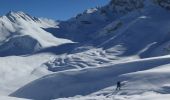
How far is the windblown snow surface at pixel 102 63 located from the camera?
49656mm

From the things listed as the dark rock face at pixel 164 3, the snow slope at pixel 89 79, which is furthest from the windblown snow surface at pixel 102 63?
the dark rock face at pixel 164 3

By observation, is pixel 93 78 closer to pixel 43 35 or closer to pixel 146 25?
pixel 146 25

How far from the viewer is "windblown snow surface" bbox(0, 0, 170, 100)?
163 ft

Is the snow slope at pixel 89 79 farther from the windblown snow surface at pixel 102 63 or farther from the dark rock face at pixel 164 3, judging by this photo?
the dark rock face at pixel 164 3

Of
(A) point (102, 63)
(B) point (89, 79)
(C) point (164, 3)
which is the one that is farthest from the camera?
(C) point (164, 3)

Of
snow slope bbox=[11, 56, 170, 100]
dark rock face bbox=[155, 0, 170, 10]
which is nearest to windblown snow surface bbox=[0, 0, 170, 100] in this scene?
snow slope bbox=[11, 56, 170, 100]

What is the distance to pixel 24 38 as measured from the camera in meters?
170

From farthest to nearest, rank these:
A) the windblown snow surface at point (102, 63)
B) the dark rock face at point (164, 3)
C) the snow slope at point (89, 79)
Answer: the dark rock face at point (164, 3) < the snow slope at point (89, 79) < the windblown snow surface at point (102, 63)

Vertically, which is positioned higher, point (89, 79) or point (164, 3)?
point (164, 3)

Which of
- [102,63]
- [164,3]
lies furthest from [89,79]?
[164,3]

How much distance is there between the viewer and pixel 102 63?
4227 inches

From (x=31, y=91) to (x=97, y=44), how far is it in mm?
71069

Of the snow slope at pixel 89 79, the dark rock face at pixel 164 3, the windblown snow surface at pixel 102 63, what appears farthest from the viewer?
the dark rock face at pixel 164 3

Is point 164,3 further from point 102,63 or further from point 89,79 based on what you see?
point 89,79
